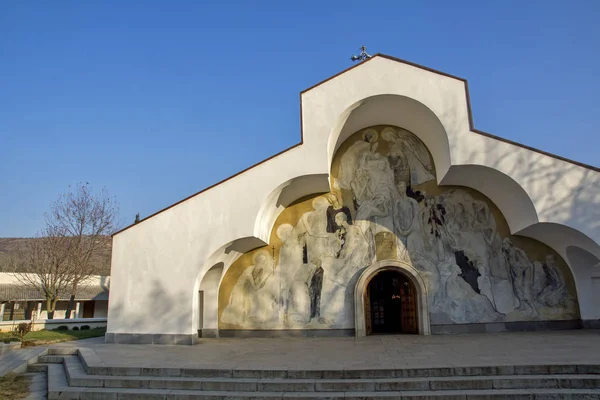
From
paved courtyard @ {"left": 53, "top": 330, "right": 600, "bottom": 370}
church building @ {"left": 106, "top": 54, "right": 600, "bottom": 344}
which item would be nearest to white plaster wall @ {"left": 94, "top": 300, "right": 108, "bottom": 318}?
church building @ {"left": 106, "top": 54, "right": 600, "bottom": 344}

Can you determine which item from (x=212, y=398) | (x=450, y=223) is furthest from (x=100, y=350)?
(x=450, y=223)

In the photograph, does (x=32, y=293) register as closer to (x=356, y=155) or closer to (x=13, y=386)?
(x=13, y=386)

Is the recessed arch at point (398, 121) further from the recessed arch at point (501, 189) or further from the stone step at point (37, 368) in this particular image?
the stone step at point (37, 368)

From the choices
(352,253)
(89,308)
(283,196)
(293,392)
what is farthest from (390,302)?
(89,308)

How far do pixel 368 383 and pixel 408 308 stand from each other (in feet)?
24.1

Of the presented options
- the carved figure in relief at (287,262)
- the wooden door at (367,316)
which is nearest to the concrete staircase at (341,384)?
the carved figure in relief at (287,262)

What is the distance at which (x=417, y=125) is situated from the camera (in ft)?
45.0

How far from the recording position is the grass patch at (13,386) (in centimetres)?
709

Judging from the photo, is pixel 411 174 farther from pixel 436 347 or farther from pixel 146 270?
pixel 146 270

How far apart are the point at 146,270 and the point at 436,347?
25.7 feet

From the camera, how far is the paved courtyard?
301 inches

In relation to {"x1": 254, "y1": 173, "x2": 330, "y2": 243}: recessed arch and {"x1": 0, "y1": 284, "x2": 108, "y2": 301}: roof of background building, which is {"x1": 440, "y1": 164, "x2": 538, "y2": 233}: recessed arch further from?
{"x1": 0, "y1": 284, "x2": 108, "y2": 301}: roof of background building

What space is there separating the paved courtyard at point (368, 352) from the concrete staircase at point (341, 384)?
0.85ft

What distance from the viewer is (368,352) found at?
30.5 feet
